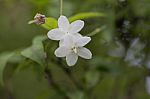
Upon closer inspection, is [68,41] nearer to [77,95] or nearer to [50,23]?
[50,23]

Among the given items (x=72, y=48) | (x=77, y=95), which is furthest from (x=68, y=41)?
(x=77, y=95)

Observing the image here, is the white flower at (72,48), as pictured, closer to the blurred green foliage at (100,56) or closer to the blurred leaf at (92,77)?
the blurred green foliage at (100,56)

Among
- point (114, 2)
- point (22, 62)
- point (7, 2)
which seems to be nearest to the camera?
point (22, 62)

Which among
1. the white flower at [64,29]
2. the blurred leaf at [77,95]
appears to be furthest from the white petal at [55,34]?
the blurred leaf at [77,95]

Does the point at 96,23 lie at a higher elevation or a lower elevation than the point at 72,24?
lower

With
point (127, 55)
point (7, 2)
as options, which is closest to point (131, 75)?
point (127, 55)

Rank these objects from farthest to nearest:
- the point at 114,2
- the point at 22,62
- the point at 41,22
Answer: the point at 114,2 < the point at 22,62 < the point at 41,22

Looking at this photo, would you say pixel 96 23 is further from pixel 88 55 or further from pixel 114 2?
pixel 88 55
